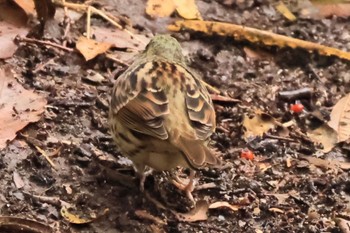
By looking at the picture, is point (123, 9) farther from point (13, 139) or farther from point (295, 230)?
point (295, 230)

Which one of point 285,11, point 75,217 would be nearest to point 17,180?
point 75,217

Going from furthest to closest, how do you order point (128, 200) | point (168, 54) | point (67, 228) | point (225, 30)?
point (225, 30) < point (168, 54) < point (128, 200) < point (67, 228)

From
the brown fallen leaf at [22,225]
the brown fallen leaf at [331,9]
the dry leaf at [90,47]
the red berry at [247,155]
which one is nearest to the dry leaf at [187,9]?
the dry leaf at [90,47]

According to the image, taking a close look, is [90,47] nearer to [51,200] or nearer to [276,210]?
[51,200]

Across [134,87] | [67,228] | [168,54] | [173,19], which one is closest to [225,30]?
[173,19]

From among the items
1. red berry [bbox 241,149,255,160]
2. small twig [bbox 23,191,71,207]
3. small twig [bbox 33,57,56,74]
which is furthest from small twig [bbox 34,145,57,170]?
red berry [bbox 241,149,255,160]

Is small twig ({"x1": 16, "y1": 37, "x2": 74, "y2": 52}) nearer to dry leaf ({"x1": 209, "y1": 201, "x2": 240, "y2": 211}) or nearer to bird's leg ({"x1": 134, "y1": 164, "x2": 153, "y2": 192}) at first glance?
Result: bird's leg ({"x1": 134, "y1": 164, "x2": 153, "y2": 192})

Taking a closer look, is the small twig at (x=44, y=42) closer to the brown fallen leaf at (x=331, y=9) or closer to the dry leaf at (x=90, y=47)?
the dry leaf at (x=90, y=47)
